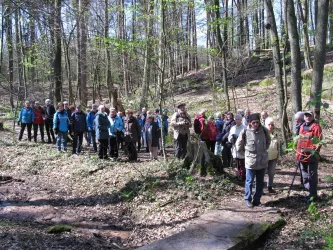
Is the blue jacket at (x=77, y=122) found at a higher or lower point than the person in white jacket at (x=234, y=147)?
higher

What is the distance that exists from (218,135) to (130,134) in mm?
2963

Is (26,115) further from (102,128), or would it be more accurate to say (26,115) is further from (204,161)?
(204,161)

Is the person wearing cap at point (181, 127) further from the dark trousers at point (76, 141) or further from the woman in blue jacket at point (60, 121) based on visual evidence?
the woman in blue jacket at point (60, 121)

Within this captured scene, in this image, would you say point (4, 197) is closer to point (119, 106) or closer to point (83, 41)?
point (119, 106)

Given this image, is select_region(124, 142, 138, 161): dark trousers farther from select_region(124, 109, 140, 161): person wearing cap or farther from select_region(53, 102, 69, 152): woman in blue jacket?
select_region(53, 102, 69, 152): woman in blue jacket

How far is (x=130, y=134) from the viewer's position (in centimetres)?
1089

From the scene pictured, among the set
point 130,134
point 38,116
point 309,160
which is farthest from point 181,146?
point 38,116

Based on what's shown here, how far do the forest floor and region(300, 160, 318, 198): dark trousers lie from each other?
217mm

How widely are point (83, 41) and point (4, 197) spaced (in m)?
13.0

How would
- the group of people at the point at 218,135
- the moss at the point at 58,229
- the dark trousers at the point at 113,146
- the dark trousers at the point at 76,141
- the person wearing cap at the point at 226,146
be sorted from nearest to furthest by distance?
1. the moss at the point at 58,229
2. the group of people at the point at 218,135
3. the person wearing cap at the point at 226,146
4. the dark trousers at the point at 113,146
5. the dark trousers at the point at 76,141

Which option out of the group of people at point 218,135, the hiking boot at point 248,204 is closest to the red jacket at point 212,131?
the group of people at point 218,135

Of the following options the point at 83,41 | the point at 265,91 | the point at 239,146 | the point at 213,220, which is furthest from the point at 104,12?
the point at 213,220

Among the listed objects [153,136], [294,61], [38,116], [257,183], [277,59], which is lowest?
[257,183]

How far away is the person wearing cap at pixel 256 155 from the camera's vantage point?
666 cm
